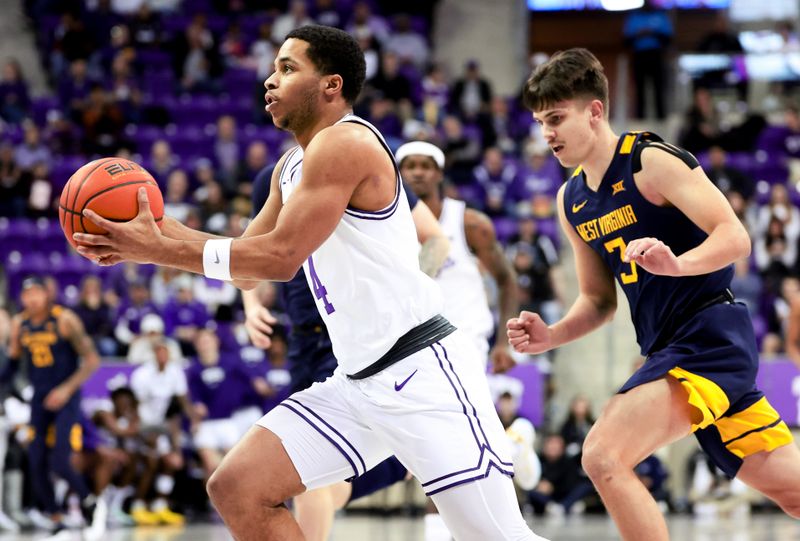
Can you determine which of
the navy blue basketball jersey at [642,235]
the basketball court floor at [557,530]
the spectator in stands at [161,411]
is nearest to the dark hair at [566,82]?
the navy blue basketball jersey at [642,235]

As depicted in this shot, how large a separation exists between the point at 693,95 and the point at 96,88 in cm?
887

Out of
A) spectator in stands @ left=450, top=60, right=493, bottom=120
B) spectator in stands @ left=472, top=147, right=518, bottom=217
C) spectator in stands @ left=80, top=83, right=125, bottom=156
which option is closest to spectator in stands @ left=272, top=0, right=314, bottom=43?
spectator in stands @ left=450, top=60, right=493, bottom=120

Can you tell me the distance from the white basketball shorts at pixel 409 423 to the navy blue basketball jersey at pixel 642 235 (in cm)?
85

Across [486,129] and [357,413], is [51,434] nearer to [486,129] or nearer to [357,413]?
[357,413]

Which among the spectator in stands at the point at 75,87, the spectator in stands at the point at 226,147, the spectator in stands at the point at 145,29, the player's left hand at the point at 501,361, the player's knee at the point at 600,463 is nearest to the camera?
the player's knee at the point at 600,463

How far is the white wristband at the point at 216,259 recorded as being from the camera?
377 cm

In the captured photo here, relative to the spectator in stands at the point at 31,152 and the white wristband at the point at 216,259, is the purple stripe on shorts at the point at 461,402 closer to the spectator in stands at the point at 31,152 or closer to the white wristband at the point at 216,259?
the white wristband at the point at 216,259

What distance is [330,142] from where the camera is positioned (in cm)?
395

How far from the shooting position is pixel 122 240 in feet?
12.0

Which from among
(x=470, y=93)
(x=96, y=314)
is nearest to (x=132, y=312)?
(x=96, y=314)

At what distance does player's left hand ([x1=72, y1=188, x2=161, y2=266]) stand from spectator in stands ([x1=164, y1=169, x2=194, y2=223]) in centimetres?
1144

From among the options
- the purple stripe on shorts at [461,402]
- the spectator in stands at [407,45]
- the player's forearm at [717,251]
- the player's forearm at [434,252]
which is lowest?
the purple stripe on shorts at [461,402]

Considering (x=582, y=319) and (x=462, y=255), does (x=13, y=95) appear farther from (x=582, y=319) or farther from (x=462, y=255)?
(x=582, y=319)

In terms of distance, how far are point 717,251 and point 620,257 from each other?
0.63 m
